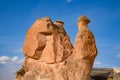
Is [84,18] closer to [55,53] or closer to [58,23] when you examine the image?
[58,23]

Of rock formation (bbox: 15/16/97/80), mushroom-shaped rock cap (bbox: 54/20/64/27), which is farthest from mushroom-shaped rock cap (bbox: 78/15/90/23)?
mushroom-shaped rock cap (bbox: 54/20/64/27)

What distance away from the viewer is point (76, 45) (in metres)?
21.4

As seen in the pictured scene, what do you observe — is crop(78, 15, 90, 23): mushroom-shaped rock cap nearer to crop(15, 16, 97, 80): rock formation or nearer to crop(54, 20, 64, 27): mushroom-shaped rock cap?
crop(15, 16, 97, 80): rock formation

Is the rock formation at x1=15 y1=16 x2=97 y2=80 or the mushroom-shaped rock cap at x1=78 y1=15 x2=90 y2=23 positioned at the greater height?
the mushroom-shaped rock cap at x1=78 y1=15 x2=90 y2=23

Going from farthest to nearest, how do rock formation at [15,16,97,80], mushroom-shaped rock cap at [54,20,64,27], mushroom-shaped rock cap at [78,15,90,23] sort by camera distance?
mushroom-shaped rock cap at [54,20,64,27]
mushroom-shaped rock cap at [78,15,90,23]
rock formation at [15,16,97,80]

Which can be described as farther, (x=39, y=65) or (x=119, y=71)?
(x=119, y=71)

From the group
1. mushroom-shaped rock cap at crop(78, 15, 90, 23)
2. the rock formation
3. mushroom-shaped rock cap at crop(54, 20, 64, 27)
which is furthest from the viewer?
mushroom-shaped rock cap at crop(54, 20, 64, 27)

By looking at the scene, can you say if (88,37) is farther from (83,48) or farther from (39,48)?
(39,48)

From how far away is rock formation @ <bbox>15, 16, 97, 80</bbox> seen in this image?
21.1m

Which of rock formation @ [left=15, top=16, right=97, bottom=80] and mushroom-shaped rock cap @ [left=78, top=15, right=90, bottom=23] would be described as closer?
rock formation @ [left=15, top=16, right=97, bottom=80]

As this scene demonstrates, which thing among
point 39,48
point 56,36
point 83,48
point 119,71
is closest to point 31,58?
point 39,48

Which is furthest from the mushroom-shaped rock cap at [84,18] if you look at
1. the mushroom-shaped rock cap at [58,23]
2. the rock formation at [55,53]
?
the mushroom-shaped rock cap at [58,23]

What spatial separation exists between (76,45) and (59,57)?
60.3 inches

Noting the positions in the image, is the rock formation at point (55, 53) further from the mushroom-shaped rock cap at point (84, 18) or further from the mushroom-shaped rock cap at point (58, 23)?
the mushroom-shaped rock cap at point (58, 23)
